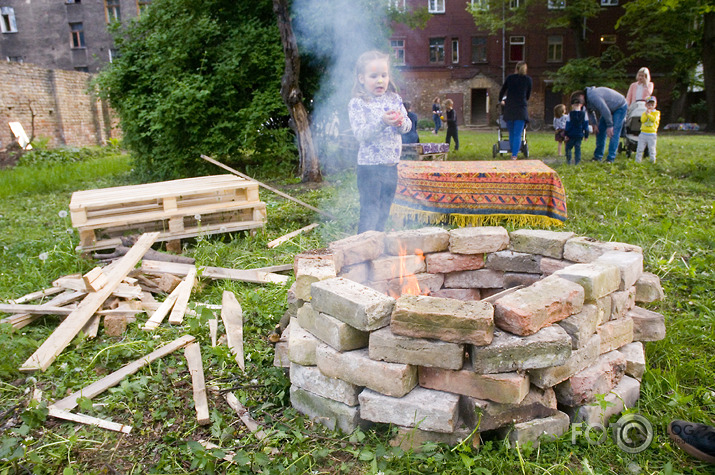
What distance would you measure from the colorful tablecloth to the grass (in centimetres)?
46

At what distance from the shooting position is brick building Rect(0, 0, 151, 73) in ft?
95.5

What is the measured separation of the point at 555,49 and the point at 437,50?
7008 millimetres

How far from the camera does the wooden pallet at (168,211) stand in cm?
541

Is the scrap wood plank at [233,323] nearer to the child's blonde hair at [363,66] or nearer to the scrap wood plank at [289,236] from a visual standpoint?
the scrap wood plank at [289,236]

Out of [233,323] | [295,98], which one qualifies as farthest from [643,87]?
[233,323]

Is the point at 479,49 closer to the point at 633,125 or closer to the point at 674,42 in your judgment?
the point at 674,42

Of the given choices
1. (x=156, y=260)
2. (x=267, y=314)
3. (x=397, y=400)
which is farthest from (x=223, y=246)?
(x=397, y=400)

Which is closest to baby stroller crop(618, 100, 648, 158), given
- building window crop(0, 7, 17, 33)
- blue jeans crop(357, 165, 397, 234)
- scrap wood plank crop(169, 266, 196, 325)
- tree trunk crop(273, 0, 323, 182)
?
tree trunk crop(273, 0, 323, 182)

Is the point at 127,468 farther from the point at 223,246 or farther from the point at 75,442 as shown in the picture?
the point at 223,246

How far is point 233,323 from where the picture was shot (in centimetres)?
373

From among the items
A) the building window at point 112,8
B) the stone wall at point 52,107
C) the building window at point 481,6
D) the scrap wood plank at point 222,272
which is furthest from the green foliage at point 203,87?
the building window at point 112,8

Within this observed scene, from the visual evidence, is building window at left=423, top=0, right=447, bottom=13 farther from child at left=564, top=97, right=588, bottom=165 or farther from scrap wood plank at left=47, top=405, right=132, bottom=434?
scrap wood plank at left=47, top=405, right=132, bottom=434

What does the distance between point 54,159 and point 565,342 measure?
17238 millimetres

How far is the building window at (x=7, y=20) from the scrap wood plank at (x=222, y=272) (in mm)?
32671
